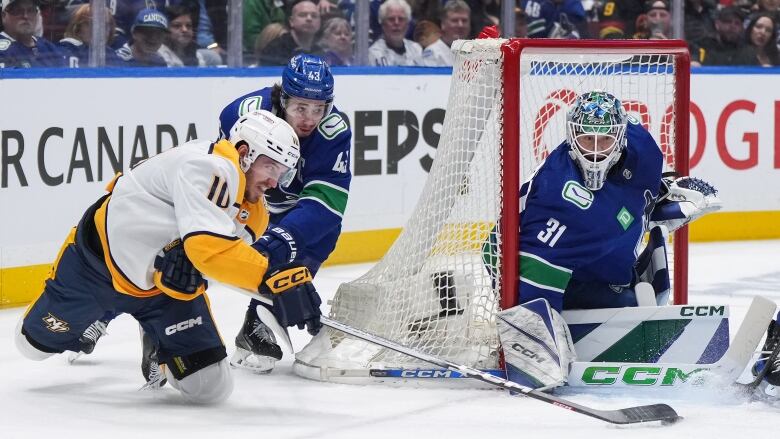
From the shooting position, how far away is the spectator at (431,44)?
6.82 metres

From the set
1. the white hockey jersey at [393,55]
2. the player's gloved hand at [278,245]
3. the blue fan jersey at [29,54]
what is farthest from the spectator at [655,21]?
the player's gloved hand at [278,245]

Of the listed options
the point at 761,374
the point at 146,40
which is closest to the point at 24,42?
the point at 146,40

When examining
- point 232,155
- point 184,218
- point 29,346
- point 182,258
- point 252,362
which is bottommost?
point 252,362

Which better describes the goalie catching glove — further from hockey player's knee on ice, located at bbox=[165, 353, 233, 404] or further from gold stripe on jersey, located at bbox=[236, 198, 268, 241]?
hockey player's knee on ice, located at bbox=[165, 353, 233, 404]

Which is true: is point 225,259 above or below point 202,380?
above

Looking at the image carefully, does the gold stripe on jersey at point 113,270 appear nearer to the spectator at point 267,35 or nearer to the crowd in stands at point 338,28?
the crowd in stands at point 338,28

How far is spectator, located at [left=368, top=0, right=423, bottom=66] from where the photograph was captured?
6.62m

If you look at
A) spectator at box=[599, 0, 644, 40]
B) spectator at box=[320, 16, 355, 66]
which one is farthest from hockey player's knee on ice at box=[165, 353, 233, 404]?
spectator at box=[599, 0, 644, 40]

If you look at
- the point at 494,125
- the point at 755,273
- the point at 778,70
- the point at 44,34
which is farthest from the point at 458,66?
the point at 778,70

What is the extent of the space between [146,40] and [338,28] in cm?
113

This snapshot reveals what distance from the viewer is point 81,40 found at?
17.9ft

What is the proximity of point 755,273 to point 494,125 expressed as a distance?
2699 mm

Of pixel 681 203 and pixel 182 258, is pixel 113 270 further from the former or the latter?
pixel 681 203

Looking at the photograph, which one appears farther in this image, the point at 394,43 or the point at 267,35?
the point at 394,43
